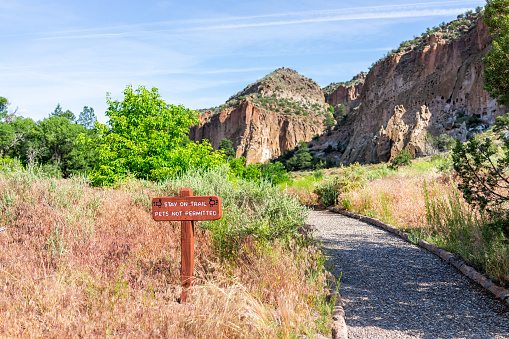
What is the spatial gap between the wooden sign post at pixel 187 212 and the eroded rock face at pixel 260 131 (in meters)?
73.8

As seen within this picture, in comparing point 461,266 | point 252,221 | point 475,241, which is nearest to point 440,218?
point 475,241

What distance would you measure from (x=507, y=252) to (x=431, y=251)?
171 cm

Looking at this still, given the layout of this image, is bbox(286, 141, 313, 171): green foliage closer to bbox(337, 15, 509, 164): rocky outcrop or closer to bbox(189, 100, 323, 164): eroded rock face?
bbox(337, 15, 509, 164): rocky outcrop

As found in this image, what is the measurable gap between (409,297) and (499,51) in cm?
370

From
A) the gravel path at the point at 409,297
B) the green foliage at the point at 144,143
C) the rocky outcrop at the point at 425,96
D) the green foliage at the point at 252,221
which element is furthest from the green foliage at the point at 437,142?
the green foliage at the point at 252,221

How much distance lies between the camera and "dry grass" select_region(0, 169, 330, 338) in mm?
2941

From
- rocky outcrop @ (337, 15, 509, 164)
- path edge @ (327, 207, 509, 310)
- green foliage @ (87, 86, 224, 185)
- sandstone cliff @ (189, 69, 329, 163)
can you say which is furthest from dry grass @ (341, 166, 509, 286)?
sandstone cliff @ (189, 69, 329, 163)

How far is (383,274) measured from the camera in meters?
5.21

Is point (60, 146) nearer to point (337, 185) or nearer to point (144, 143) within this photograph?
point (144, 143)

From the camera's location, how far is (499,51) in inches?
188

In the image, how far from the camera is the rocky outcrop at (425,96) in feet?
130

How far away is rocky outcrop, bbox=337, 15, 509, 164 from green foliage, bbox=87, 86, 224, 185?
3353cm

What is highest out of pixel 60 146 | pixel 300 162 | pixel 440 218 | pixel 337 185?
pixel 60 146

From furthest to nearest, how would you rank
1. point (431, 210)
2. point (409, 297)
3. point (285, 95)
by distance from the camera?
1. point (285, 95)
2. point (431, 210)
3. point (409, 297)
